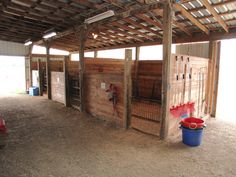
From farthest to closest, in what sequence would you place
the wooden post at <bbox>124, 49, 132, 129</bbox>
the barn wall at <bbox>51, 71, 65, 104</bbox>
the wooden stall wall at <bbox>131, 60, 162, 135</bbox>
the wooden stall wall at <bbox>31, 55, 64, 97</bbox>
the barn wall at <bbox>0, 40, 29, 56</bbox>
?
the barn wall at <bbox>0, 40, 29, 56</bbox> < the wooden stall wall at <bbox>31, 55, 64, 97</bbox> < the barn wall at <bbox>51, 71, 65, 104</bbox> < the wooden stall wall at <bbox>131, 60, 162, 135</bbox> < the wooden post at <bbox>124, 49, 132, 129</bbox>

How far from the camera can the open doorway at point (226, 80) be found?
18.7ft

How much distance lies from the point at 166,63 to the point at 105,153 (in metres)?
2.10

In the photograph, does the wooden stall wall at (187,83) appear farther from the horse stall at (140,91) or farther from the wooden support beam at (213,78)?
the wooden support beam at (213,78)

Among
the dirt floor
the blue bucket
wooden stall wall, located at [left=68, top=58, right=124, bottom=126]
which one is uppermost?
wooden stall wall, located at [left=68, top=58, right=124, bottom=126]

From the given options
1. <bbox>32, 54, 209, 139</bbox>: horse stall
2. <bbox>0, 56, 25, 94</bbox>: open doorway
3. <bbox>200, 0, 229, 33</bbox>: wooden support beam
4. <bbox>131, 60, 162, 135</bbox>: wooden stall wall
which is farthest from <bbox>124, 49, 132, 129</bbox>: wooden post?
<bbox>0, 56, 25, 94</bbox>: open doorway

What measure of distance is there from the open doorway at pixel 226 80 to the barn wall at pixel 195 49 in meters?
Answer: 0.50

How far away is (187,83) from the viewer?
4406mm

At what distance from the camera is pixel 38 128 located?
4207 millimetres

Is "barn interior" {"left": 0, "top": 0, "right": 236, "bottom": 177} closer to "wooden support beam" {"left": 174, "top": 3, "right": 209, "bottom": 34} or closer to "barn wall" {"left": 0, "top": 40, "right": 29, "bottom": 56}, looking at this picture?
"wooden support beam" {"left": 174, "top": 3, "right": 209, "bottom": 34}

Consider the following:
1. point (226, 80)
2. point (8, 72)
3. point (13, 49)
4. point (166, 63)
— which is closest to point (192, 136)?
point (166, 63)

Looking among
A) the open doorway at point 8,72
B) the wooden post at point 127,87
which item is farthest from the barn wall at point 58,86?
the open doorway at point 8,72

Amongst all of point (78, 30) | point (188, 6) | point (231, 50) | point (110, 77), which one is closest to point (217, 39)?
point (231, 50)

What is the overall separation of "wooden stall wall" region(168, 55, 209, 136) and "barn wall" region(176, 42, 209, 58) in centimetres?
64

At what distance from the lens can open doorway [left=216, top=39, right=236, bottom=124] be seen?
5.69 m
